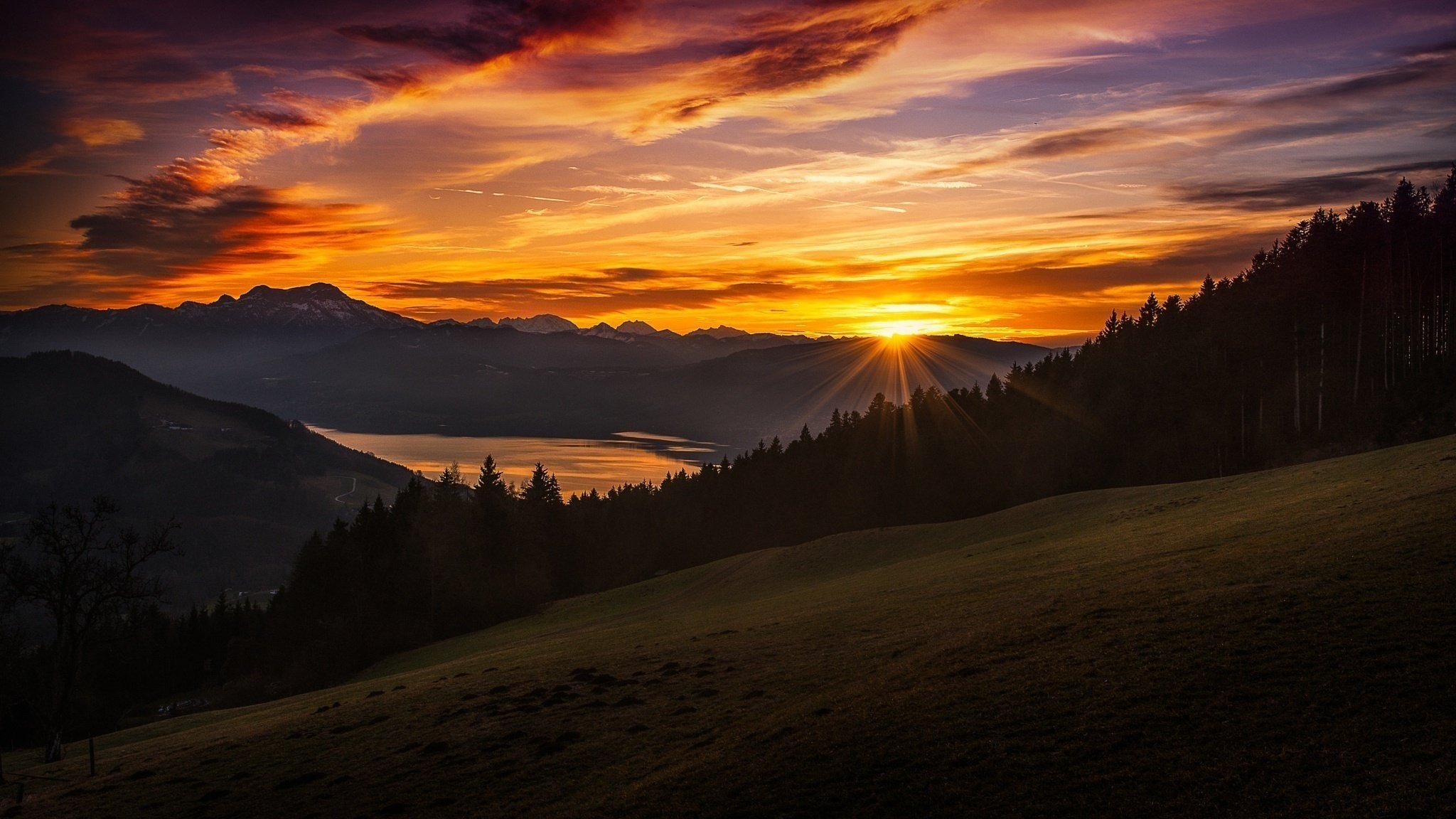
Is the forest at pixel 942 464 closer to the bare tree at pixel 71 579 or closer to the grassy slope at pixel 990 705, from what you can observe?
the bare tree at pixel 71 579

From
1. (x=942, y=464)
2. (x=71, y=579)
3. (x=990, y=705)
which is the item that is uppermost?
(x=71, y=579)

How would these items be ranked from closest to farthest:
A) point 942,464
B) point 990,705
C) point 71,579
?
point 990,705
point 71,579
point 942,464

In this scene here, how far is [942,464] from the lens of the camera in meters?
112

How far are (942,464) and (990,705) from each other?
9601 cm

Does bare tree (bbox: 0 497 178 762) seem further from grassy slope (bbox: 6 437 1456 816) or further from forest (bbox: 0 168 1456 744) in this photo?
forest (bbox: 0 168 1456 744)

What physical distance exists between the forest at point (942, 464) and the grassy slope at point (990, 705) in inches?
1934

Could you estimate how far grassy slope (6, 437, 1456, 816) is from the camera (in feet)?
48.5

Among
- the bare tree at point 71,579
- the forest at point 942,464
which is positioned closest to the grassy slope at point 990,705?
the bare tree at point 71,579

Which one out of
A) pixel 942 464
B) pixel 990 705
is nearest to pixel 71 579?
pixel 990 705

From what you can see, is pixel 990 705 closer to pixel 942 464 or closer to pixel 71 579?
pixel 71 579

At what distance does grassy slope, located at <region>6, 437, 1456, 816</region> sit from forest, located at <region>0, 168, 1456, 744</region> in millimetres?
49126

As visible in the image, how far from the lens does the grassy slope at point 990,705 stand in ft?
48.5

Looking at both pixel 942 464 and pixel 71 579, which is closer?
pixel 71 579

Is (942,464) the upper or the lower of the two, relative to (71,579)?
lower
